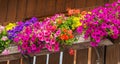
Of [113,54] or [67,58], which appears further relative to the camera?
[67,58]

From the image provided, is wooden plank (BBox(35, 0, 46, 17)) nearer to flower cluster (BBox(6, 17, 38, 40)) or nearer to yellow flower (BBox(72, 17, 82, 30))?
flower cluster (BBox(6, 17, 38, 40))

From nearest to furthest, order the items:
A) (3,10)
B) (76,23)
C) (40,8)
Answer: (76,23) < (40,8) < (3,10)

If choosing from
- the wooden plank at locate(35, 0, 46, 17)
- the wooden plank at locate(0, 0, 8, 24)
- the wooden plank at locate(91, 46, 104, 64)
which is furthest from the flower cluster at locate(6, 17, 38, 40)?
the wooden plank at locate(0, 0, 8, 24)

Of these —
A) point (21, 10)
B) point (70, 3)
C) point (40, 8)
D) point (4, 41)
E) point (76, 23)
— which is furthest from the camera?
point (21, 10)

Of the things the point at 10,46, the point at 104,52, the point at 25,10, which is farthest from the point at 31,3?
the point at 104,52

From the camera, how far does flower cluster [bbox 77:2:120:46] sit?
538 cm

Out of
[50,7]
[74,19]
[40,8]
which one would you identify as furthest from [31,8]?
[74,19]

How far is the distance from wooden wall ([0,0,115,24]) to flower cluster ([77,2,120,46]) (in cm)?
107

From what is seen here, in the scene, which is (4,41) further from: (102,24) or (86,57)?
(102,24)

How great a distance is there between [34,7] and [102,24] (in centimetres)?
220

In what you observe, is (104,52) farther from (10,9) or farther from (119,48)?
(10,9)

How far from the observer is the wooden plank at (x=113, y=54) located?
5.84 metres

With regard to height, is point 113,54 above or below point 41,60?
above

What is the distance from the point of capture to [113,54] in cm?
588
